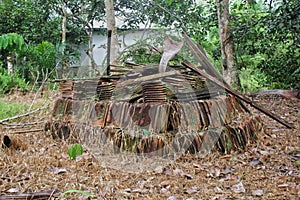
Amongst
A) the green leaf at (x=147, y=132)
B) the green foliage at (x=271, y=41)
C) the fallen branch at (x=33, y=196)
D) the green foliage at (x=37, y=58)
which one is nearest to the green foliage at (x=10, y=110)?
the green leaf at (x=147, y=132)

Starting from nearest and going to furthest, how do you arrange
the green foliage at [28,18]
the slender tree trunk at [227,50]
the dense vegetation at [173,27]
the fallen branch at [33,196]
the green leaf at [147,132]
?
1. the fallen branch at [33,196]
2. the green leaf at [147,132]
3. the dense vegetation at [173,27]
4. the slender tree trunk at [227,50]
5. the green foliage at [28,18]

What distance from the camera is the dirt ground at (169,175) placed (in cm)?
143

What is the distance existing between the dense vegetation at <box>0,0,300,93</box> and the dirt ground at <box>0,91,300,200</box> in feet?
5.00

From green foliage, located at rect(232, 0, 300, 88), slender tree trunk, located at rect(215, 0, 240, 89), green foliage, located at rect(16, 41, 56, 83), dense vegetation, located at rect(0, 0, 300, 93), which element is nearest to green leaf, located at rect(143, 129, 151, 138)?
dense vegetation, located at rect(0, 0, 300, 93)

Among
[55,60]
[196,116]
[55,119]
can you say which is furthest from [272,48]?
[55,60]

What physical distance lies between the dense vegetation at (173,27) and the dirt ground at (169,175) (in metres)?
1.53

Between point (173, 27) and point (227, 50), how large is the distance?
79.1 inches

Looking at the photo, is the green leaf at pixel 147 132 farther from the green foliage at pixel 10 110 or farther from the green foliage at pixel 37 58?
the green foliage at pixel 37 58

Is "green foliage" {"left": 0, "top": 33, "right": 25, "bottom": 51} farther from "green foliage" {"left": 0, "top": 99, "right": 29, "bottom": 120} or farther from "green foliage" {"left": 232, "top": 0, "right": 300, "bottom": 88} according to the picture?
"green foliage" {"left": 232, "top": 0, "right": 300, "bottom": 88}

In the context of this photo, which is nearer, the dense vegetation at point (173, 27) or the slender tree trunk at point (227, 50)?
the dense vegetation at point (173, 27)

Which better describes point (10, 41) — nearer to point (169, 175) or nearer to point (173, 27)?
point (173, 27)

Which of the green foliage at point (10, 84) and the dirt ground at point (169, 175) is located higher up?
the green foliage at point (10, 84)

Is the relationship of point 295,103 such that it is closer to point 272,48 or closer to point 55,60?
point 272,48

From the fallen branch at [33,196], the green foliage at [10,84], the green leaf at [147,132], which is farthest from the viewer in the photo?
the green foliage at [10,84]
